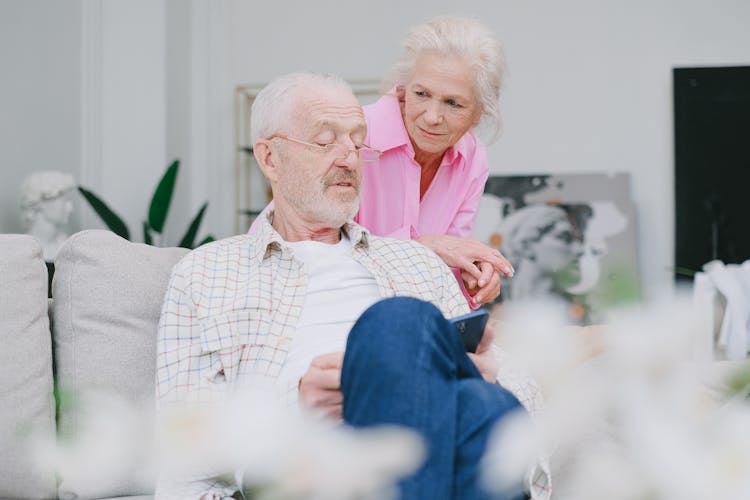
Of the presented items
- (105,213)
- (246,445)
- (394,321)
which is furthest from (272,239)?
(105,213)

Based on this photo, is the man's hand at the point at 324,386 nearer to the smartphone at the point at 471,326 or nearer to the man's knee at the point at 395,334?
the smartphone at the point at 471,326

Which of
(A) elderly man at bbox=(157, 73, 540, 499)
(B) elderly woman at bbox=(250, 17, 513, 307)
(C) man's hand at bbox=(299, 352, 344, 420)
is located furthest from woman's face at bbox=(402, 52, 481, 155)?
(C) man's hand at bbox=(299, 352, 344, 420)

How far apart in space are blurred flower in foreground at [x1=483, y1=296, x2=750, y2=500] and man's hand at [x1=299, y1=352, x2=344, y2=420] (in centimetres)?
97

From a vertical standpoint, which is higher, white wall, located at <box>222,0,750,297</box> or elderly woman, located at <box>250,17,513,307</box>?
white wall, located at <box>222,0,750,297</box>

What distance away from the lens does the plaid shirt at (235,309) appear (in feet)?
4.98

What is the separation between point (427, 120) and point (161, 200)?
259 cm

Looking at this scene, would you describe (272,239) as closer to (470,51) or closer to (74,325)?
(74,325)

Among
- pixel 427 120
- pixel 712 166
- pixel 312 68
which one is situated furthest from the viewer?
pixel 312 68

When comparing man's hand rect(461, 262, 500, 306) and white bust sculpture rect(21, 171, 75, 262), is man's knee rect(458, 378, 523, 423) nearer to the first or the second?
man's hand rect(461, 262, 500, 306)

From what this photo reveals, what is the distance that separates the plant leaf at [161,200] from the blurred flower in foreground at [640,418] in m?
4.36

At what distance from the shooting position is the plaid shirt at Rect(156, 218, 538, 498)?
59.7 inches

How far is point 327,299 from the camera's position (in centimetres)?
173

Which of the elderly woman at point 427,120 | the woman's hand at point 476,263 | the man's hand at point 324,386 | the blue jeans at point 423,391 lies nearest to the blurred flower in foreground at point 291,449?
the blue jeans at point 423,391

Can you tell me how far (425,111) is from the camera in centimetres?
214
